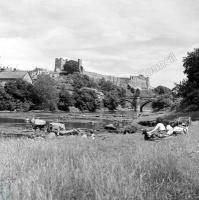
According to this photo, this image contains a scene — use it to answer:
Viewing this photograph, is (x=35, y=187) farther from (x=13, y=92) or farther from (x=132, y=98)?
(x=132, y=98)

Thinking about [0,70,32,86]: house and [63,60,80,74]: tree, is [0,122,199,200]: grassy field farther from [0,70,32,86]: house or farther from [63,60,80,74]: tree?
[63,60,80,74]: tree

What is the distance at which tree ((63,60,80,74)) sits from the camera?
14938 centimetres

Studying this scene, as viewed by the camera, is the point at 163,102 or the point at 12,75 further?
the point at 12,75

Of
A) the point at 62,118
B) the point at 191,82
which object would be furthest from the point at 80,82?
the point at 191,82

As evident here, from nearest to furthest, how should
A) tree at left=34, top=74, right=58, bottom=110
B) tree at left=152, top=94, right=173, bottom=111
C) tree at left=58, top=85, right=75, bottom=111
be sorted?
tree at left=34, top=74, right=58, bottom=110 → tree at left=58, top=85, right=75, bottom=111 → tree at left=152, top=94, right=173, bottom=111

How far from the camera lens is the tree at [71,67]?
149m

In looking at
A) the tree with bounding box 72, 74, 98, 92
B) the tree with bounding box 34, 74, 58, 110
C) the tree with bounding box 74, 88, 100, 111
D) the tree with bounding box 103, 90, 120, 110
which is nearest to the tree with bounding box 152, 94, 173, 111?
the tree with bounding box 74, 88, 100, 111

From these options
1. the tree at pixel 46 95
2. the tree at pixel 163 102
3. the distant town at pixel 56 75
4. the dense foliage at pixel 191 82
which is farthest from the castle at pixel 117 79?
the dense foliage at pixel 191 82

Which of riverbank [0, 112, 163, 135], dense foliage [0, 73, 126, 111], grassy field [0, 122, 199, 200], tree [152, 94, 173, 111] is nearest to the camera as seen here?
grassy field [0, 122, 199, 200]

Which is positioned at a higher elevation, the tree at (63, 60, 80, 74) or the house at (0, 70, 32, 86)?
the tree at (63, 60, 80, 74)

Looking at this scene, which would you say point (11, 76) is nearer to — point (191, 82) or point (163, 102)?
point (163, 102)

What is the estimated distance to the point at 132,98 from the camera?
430 feet

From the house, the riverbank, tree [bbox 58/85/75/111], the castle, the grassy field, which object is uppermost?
the castle

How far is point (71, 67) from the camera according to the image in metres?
149
